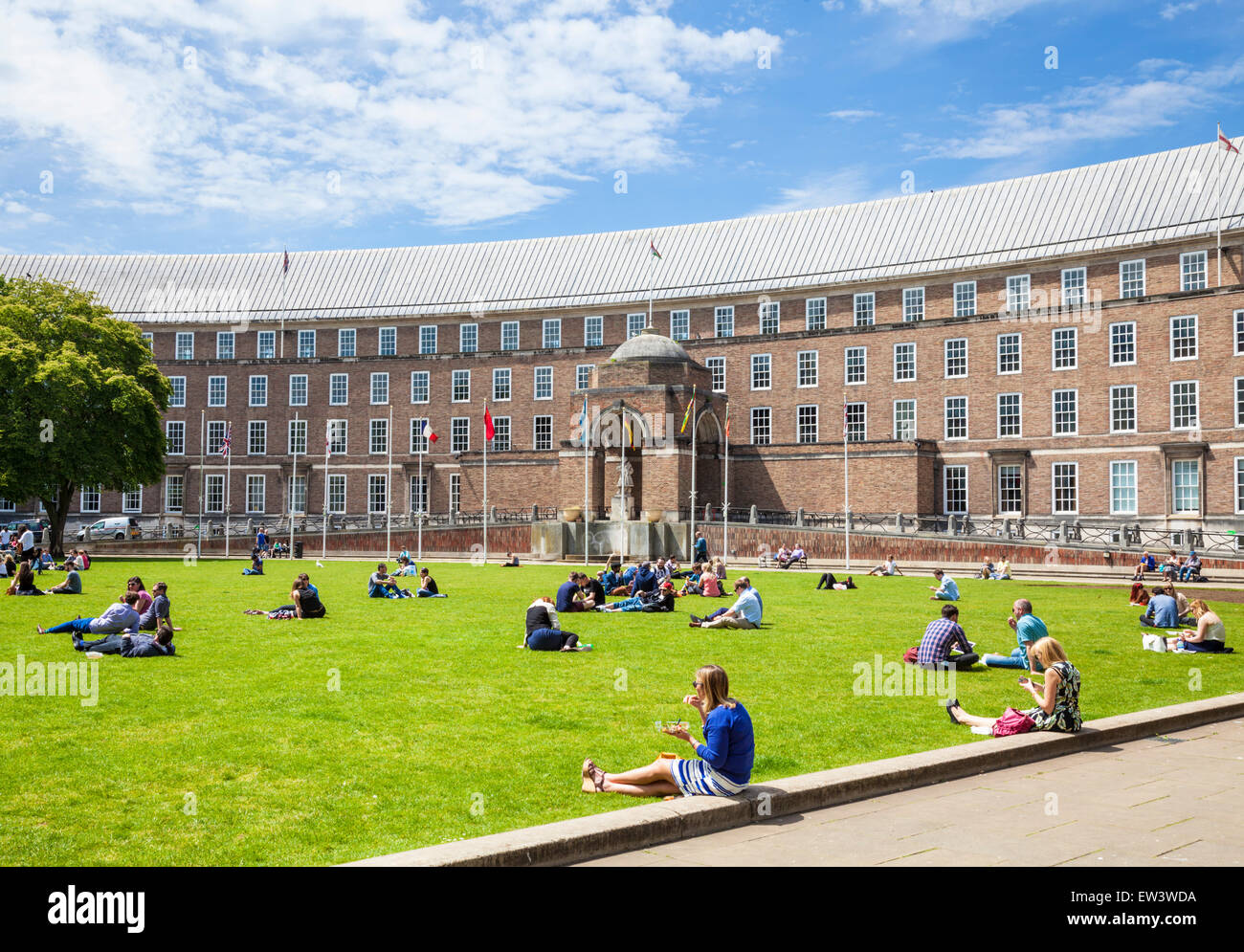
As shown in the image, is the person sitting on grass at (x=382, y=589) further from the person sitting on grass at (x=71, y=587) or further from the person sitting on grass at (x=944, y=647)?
the person sitting on grass at (x=944, y=647)

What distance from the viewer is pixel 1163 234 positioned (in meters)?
54.5

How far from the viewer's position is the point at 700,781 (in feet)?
29.0

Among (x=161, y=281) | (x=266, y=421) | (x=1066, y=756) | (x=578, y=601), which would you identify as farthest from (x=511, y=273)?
(x=1066, y=756)

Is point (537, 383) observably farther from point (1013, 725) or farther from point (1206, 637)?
point (1013, 725)

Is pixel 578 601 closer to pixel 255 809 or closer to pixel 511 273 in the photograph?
pixel 255 809

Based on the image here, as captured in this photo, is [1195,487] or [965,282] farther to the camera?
[965,282]

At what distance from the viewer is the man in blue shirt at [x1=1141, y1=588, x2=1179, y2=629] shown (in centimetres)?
2203

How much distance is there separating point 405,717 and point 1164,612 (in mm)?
16535

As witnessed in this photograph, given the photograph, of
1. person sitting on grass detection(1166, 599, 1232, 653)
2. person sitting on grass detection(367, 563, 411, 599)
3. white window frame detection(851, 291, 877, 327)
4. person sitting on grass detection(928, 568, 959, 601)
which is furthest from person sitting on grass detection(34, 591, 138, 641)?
white window frame detection(851, 291, 877, 327)

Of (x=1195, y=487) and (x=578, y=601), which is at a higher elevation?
(x=1195, y=487)

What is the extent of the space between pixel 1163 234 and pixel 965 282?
10.6 meters

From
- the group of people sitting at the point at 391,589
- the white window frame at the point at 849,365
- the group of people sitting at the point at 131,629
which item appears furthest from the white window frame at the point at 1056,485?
the group of people sitting at the point at 131,629

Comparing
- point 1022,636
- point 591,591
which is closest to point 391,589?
point 591,591

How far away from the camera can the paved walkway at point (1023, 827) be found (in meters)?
7.41
